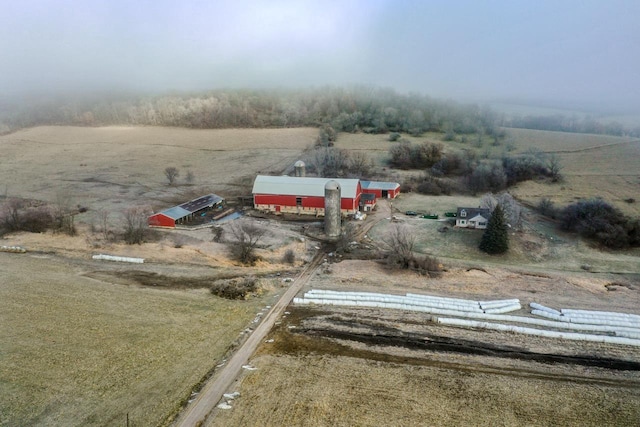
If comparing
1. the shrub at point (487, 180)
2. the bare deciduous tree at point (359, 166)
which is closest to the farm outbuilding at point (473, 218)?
the shrub at point (487, 180)

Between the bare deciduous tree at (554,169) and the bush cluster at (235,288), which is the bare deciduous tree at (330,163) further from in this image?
the bush cluster at (235,288)

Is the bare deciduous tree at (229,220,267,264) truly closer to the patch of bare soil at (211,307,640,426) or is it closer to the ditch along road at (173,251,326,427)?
the ditch along road at (173,251,326,427)

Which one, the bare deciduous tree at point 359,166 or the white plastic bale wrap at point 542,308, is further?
the bare deciduous tree at point 359,166

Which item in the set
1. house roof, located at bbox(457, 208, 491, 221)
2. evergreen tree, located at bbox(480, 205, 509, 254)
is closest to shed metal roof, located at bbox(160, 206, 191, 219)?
house roof, located at bbox(457, 208, 491, 221)

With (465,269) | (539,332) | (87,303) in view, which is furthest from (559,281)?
(87,303)

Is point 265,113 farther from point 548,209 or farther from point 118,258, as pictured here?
point 118,258

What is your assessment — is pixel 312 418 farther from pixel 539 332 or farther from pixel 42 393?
pixel 539 332
